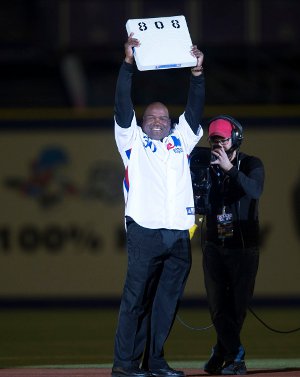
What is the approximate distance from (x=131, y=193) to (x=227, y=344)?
4.81 feet

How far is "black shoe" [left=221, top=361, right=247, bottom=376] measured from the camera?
9836mm

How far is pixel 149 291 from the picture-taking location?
941cm

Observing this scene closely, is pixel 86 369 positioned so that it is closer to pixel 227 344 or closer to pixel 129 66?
pixel 227 344

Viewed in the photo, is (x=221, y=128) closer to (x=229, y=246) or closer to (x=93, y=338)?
(x=229, y=246)

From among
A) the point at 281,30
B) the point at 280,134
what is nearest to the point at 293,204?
the point at 280,134

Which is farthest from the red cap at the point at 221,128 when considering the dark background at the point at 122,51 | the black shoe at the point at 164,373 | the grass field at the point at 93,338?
the dark background at the point at 122,51

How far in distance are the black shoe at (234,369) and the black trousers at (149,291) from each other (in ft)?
2.09

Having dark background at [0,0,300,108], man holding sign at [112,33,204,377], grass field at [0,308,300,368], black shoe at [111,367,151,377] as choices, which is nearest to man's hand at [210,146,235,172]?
man holding sign at [112,33,204,377]

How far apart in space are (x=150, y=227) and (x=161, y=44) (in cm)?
130

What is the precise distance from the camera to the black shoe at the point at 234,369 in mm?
9836

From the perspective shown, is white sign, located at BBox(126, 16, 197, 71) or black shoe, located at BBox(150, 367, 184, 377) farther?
black shoe, located at BBox(150, 367, 184, 377)

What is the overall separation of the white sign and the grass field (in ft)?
10.4

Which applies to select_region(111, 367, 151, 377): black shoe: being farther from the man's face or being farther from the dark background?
the dark background

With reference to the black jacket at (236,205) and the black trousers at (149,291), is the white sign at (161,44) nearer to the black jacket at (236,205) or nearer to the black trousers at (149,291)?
the black jacket at (236,205)
